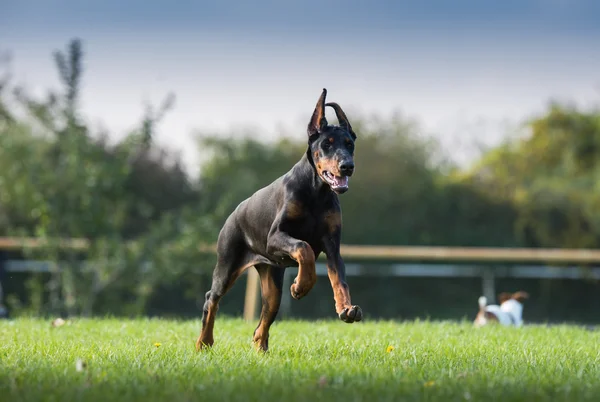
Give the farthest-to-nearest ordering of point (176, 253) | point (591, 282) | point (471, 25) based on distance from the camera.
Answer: point (471, 25), point (591, 282), point (176, 253)

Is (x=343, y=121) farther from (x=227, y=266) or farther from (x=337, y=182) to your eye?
(x=227, y=266)

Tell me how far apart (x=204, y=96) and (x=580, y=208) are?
22.4 ft

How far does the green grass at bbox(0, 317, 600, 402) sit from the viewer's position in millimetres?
3455

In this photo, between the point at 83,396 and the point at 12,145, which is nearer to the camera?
the point at 83,396

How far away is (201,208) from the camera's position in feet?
36.3

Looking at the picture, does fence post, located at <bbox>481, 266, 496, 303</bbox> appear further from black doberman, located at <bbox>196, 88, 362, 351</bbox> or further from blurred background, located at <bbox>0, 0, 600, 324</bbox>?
black doberman, located at <bbox>196, 88, 362, 351</bbox>

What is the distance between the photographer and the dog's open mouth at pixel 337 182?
4441 mm

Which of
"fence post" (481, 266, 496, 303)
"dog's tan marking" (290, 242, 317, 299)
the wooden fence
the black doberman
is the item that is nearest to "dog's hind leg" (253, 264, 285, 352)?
the black doberman

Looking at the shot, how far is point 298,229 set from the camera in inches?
186

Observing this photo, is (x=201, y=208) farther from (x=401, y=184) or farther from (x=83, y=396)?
(x=83, y=396)

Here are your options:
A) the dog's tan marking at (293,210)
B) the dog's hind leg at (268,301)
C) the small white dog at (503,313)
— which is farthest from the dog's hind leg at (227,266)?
the small white dog at (503,313)

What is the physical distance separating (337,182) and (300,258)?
1.60ft

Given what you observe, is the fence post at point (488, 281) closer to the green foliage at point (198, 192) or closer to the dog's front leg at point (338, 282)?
the green foliage at point (198, 192)

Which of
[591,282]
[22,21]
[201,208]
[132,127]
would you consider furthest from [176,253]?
[591,282]
